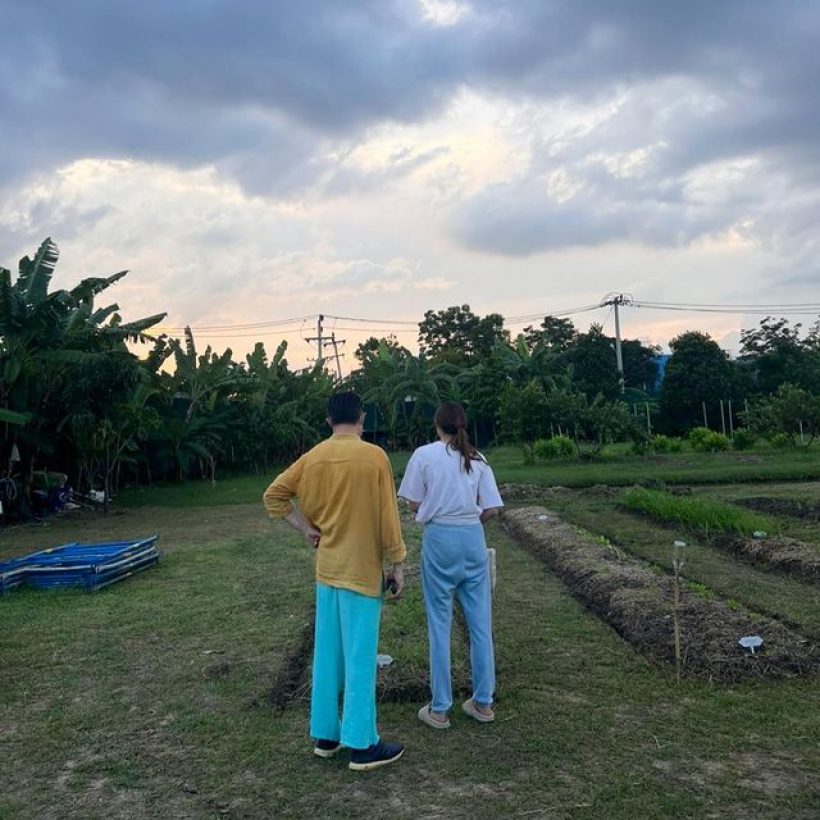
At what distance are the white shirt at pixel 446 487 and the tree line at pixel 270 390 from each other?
1174 centimetres

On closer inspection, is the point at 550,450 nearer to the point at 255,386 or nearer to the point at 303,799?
the point at 255,386

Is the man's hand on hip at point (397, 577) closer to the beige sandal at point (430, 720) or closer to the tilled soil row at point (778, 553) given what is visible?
the beige sandal at point (430, 720)

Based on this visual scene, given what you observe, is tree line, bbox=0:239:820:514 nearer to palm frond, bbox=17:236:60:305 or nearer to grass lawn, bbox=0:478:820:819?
palm frond, bbox=17:236:60:305

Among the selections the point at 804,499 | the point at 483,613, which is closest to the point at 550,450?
the point at 804,499

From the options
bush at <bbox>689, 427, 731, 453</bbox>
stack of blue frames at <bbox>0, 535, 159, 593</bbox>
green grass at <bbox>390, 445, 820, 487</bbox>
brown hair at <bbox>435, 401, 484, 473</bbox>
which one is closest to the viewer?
brown hair at <bbox>435, 401, 484, 473</bbox>

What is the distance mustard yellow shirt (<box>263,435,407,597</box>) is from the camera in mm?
4035

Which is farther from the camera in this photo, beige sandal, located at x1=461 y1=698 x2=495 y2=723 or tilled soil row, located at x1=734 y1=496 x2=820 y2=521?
tilled soil row, located at x1=734 y1=496 x2=820 y2=521

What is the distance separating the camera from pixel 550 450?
966 inches

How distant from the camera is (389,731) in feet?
14.5

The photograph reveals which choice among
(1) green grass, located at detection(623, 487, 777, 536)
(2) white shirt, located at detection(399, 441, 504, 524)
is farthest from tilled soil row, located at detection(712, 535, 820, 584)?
(2) white shirt, located at detection(399, 441, 504, 524)

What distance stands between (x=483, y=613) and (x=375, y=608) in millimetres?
754

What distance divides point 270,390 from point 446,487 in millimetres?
25007

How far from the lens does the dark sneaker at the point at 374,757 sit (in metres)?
3.92

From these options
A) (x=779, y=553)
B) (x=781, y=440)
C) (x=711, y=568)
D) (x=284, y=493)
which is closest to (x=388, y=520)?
(x=284, y=493)
